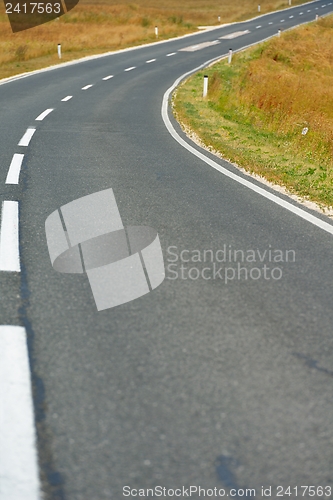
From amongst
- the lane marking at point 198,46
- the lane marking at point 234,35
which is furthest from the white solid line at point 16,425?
the lane marking at point 234,35

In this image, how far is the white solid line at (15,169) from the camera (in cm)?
906

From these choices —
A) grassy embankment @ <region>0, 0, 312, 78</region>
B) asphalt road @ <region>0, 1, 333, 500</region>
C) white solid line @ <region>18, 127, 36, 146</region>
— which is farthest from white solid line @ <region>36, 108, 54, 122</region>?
grassy embankment @ <region>0, 0, 312, 78</region>

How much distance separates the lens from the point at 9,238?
634 centimetres

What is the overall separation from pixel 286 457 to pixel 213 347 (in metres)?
1.17

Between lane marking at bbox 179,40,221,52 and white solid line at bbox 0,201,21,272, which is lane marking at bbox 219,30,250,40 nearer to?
lane marking at bbox 179,40,221,52

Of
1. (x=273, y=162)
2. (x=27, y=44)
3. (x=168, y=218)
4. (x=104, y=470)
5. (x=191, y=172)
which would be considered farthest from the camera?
(x=27, y=44)

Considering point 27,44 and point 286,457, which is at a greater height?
point 286,457

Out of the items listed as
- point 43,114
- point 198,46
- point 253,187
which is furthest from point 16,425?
point 198,46

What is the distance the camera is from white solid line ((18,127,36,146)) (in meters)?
12.1

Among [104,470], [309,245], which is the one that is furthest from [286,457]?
[309,245]

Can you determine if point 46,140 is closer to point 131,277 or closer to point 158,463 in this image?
point 131,277

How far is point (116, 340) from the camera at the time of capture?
427 cm

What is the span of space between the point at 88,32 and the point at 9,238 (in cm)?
4076

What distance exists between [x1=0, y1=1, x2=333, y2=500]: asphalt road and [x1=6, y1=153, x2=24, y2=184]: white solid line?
0.97 feet
